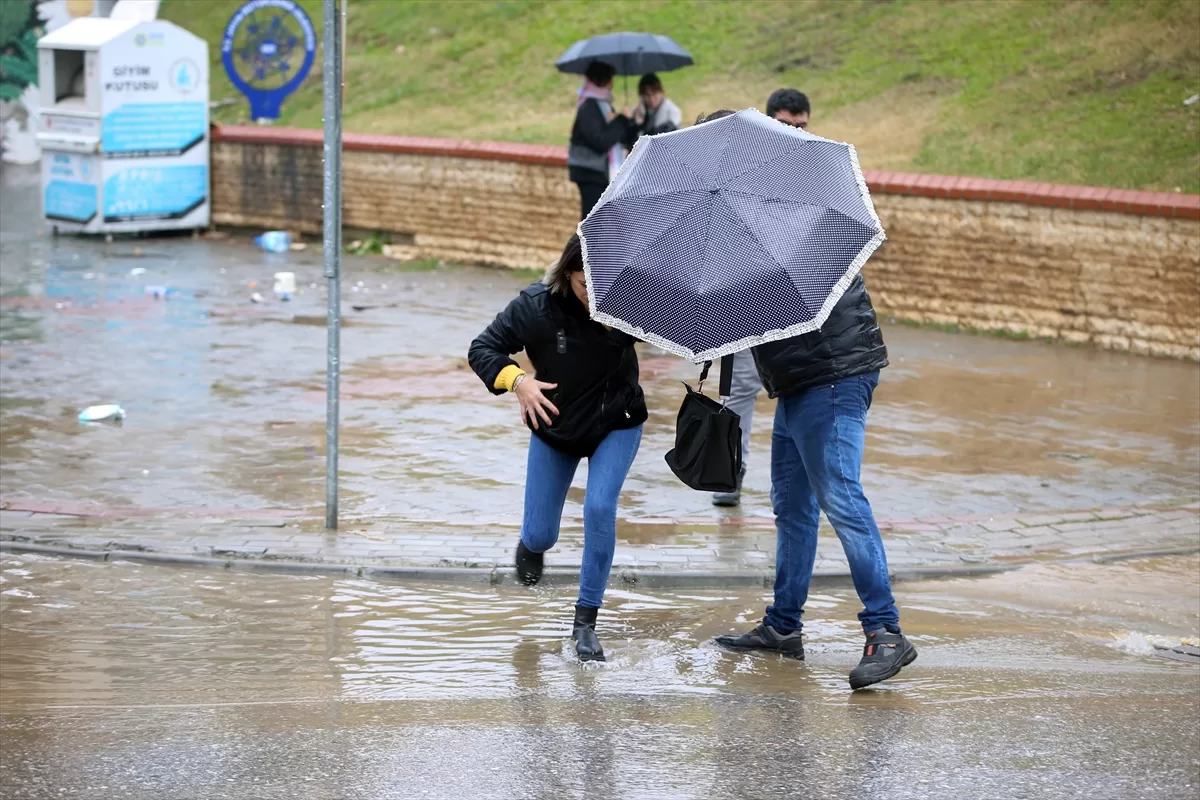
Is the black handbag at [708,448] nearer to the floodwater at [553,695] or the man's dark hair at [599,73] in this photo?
the floodwater at [553,695]

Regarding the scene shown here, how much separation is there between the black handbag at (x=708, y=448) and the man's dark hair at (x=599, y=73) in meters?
7.58

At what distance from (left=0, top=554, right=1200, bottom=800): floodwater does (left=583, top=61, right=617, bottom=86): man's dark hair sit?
6.77 meters

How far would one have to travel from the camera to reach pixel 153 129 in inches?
742

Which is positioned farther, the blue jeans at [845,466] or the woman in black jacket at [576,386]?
the woman in black jacket at [576,386]

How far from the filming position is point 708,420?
5.59m

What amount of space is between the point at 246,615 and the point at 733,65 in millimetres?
14178

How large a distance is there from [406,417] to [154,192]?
33.2 feet

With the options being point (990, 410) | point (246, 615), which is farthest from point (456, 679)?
point (990, 410)

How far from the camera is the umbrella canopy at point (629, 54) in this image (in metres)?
A: 13.6

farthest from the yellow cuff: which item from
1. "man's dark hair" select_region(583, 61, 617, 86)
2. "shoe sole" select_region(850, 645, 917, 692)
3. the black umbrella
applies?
the black umbrella

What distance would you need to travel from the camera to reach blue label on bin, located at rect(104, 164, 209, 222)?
1872cm

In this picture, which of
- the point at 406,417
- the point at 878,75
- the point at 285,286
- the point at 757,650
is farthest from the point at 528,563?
the point at 878,75

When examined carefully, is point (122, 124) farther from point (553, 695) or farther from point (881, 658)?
point (881, 658)

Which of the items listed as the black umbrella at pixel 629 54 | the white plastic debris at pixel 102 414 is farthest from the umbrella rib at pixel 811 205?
the black umbrella at pixel 629 54
